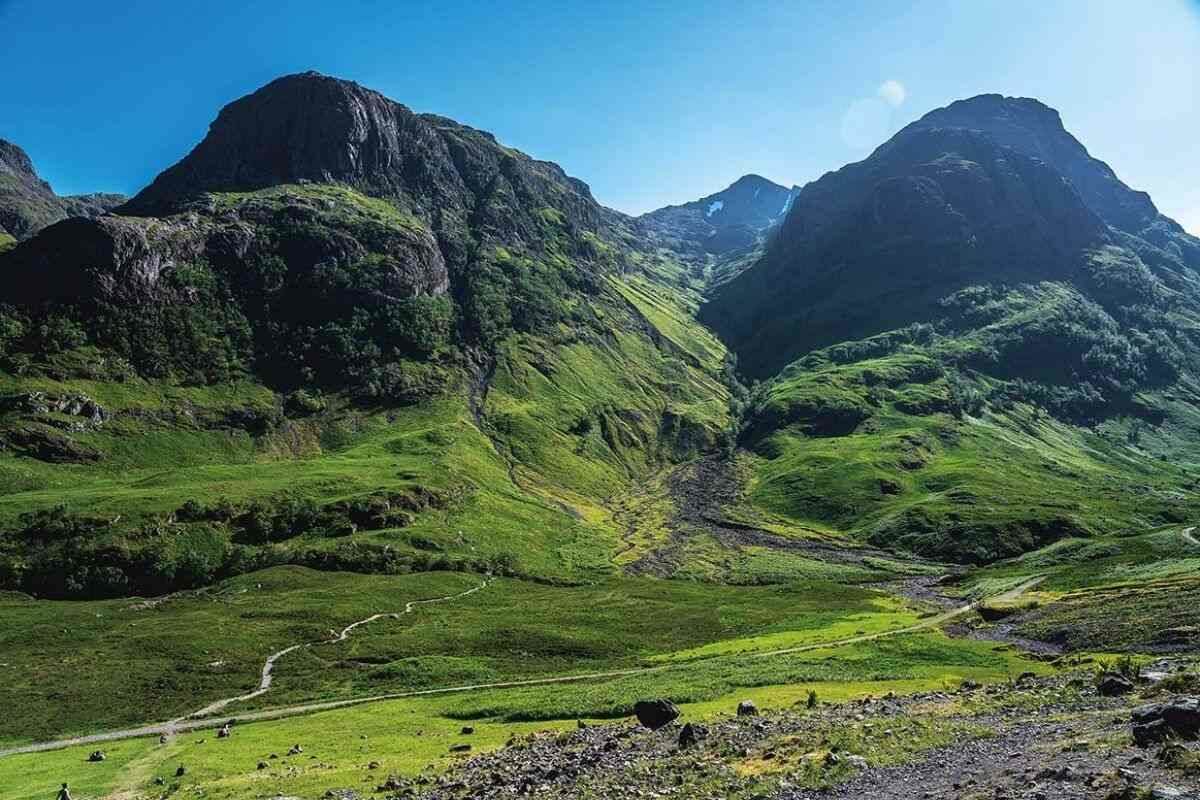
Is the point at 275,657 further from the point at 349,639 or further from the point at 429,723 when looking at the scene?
the point at 429,723

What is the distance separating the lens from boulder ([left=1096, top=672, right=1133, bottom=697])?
41.3 metres

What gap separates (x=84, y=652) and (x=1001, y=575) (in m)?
181

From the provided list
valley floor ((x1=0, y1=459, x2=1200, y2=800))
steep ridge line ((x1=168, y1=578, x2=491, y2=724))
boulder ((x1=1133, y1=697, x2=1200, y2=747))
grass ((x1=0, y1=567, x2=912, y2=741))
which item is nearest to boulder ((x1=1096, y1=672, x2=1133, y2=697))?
valley floor ((x1=0, y1=459, x2=1200, y2=800))

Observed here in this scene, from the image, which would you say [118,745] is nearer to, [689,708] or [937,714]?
→ [689,708]

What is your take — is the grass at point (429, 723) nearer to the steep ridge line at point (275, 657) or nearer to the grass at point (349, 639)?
the steep ridge line at point (275, 657)

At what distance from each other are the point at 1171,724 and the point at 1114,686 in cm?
1680

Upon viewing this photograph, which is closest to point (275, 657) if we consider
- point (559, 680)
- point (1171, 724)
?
point (559, 680)

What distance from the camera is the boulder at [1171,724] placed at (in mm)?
26766

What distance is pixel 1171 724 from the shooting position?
2730 cm

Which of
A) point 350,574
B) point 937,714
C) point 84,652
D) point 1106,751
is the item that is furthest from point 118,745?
point 350,574

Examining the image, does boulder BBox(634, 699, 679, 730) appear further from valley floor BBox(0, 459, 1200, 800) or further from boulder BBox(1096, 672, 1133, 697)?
boulder BBox(1096, 672, 1133, 697)

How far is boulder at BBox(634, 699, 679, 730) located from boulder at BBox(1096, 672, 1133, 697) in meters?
25.4

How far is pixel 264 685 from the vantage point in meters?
98.8

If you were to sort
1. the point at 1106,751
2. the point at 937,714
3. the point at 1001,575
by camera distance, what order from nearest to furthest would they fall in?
the point at 1106,751, the point at 937,714, the point at 1001,575
